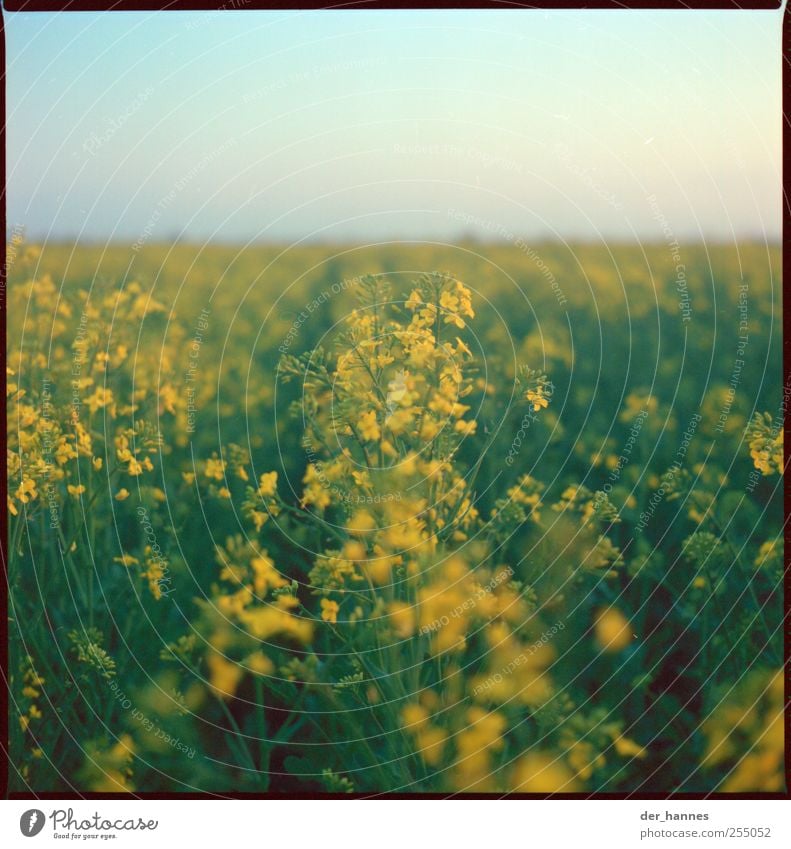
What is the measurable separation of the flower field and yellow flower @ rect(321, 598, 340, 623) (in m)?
0.02

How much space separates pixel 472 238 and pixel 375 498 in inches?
34.2

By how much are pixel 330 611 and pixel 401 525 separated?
34cm

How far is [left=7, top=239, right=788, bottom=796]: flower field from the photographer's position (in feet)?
8.80

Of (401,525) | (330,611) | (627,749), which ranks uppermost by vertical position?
(401,525)

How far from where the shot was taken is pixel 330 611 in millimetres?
2682

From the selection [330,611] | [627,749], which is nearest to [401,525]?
[330,611]

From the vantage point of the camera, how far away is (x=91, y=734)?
274 cm

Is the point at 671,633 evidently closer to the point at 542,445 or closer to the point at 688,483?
the point at 688,483

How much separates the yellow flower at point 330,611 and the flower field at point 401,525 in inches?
0.6

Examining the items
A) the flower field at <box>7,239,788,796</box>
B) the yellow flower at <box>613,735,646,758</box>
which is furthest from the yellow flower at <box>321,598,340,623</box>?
the yellow flower at <box>613,735,646,758</box>

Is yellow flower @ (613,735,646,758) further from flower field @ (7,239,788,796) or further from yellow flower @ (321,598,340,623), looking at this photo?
yellow flower @ (321,598,340,623)

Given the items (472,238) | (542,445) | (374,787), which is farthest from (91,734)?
(472,238)

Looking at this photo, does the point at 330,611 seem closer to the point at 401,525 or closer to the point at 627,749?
the point at 401,525

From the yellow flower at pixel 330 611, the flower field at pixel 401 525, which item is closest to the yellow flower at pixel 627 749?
the flower field at pixel 401 525
